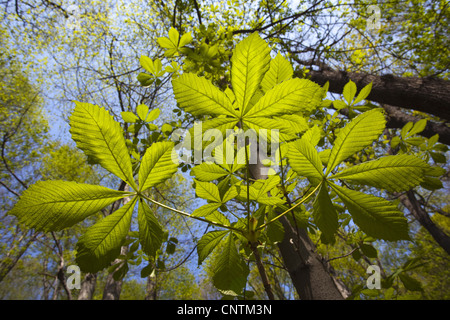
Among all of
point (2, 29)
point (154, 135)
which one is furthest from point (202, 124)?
point (2, 29)

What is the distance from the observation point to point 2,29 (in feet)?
25.5

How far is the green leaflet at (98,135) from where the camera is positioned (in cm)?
46

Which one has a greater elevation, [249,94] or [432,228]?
[432,228]

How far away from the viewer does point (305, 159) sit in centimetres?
53

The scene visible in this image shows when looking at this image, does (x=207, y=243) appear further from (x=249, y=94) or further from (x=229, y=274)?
(x=249, y=94)

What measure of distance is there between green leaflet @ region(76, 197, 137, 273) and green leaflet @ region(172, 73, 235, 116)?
0.32 meters

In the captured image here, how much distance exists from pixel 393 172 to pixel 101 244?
679mm

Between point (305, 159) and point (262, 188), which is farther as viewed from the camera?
point (262, 188)

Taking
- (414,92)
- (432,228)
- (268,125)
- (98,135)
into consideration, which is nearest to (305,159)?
(268,125)

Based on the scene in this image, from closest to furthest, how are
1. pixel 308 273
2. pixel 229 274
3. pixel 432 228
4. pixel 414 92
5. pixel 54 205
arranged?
pixel 54 205, pixel 229 274, pixel 308 273, pixel 414 92, pixel 432 228

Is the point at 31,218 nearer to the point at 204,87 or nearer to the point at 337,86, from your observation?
the point at 204,87

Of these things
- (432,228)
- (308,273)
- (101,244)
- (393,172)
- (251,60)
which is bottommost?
(308,273)

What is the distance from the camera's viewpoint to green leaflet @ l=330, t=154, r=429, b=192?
469mm

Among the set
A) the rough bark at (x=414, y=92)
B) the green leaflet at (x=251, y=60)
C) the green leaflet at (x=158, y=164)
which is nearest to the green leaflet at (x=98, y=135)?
the green leaflet at (x=158, y=164)
